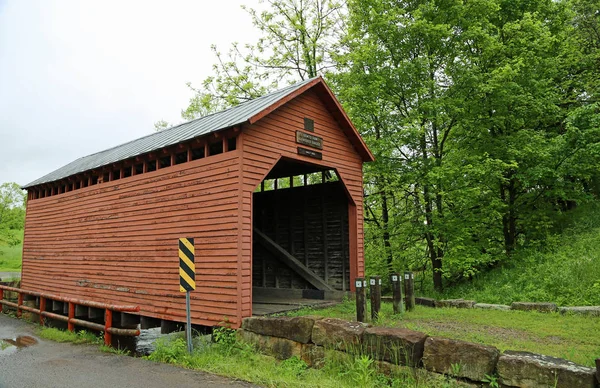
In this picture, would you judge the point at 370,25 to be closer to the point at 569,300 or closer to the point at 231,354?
the point at 569,300

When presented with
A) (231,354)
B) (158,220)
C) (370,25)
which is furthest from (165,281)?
(370,25)

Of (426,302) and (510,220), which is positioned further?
(510,220)

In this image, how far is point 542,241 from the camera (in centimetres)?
1399

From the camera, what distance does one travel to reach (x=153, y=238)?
10.3 meters

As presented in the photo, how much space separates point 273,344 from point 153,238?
15.1 ft

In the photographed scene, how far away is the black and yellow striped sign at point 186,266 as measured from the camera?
25.1 feet

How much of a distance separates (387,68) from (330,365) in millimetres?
11342

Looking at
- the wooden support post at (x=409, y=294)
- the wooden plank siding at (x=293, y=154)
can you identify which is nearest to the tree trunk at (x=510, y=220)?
the wooden plank siding at (x=293, y=154)

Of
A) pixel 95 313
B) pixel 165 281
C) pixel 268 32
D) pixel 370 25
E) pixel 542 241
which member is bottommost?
pixel 95 313

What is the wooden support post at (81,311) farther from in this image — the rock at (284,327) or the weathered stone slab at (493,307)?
the weathered stone slab at (493,307)

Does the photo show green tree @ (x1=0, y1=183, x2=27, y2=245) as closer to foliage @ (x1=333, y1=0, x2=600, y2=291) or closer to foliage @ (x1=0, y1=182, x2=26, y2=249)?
foliage @ (x1=0, y1=182, x2=26, y2=249)

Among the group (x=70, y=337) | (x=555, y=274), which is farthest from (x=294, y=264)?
(x=555, y=274)

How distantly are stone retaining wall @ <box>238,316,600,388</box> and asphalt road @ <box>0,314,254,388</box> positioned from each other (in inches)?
54.6

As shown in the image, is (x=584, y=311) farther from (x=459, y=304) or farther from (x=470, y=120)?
(x=470, y=120)
